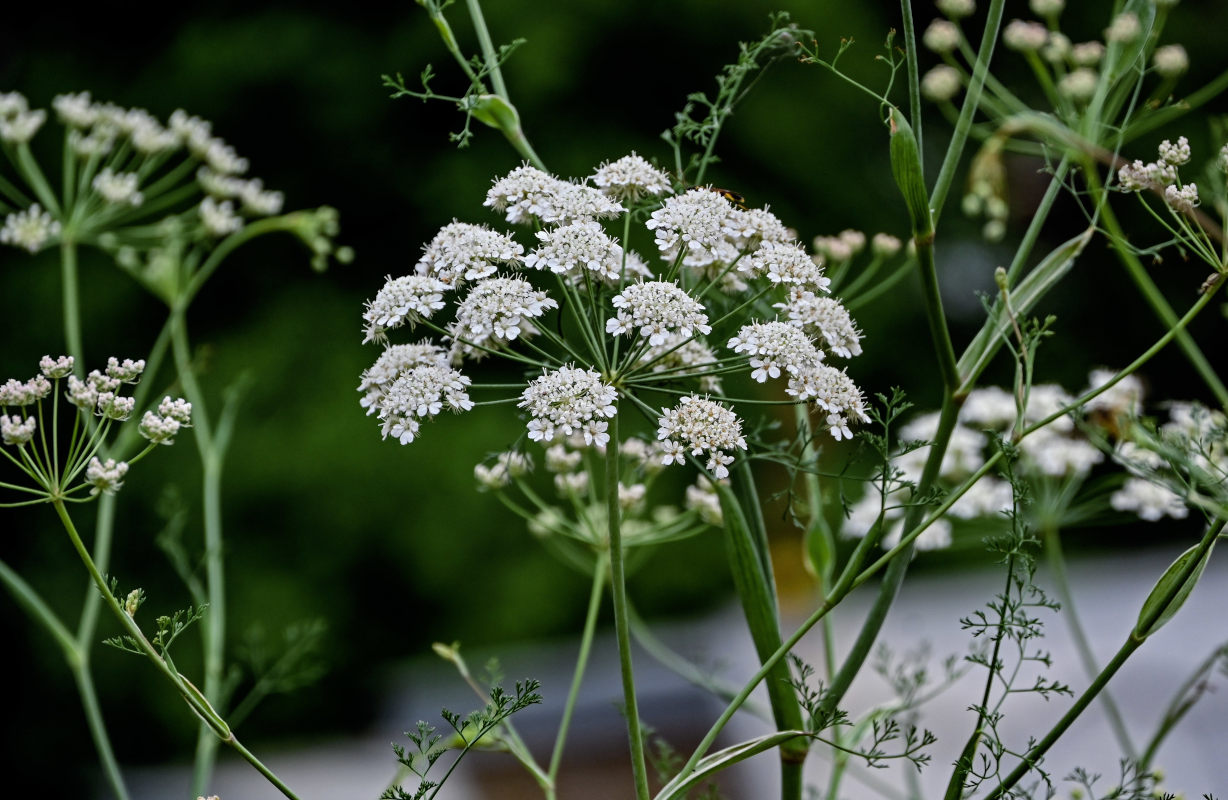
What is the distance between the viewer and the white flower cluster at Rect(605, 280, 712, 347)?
105 centimetres

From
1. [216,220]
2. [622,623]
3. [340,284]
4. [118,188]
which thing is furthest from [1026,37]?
[340,284]

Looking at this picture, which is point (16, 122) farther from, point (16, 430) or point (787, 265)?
Answer: point (787, 265)

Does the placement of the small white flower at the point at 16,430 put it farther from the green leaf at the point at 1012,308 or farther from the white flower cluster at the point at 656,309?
the green leaf at the point at 1012,308

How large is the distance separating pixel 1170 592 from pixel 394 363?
785 mm

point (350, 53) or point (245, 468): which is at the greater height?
point (350, 53)

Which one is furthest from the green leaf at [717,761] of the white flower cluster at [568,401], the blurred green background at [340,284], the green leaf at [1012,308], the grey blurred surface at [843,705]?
the blurred green background at [340,284]

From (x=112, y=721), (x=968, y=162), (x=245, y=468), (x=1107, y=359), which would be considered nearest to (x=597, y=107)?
(x=968, y=162)

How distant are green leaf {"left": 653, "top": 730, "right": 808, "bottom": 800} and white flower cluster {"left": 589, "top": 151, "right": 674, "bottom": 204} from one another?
1.82 feet

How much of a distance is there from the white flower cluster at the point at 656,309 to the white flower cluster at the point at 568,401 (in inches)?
2.3

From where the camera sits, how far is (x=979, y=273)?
5.80 meters

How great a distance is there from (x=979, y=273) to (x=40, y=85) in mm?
4708

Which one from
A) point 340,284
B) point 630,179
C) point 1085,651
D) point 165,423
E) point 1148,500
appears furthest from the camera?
point 340,284

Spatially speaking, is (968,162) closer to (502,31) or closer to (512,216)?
(502,31)

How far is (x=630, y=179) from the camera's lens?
1184 mm
